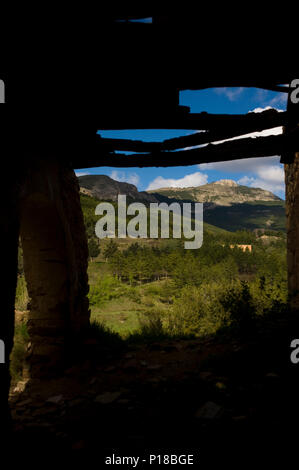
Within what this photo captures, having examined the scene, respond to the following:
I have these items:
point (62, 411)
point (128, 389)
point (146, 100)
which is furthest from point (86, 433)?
point (146, 100)

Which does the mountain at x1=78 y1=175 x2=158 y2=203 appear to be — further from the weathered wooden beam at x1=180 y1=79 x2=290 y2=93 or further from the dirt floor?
the weathered wooden beam at x1=180 y1=79 x2=290 y2=93

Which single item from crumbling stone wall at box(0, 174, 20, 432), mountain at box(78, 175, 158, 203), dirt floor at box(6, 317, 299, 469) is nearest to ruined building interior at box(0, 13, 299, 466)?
crumbling stone wall at box(0, 174, 20, 432)

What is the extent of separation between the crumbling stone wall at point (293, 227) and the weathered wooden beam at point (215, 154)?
1558mm

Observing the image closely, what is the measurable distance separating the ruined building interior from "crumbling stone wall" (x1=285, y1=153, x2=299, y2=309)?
0.02m

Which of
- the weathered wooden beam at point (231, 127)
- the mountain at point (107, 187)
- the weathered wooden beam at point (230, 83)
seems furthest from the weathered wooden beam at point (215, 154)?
the mountain at point (107, 187)

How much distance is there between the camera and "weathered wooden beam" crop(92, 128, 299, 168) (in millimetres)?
2768

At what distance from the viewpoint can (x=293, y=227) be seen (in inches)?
174

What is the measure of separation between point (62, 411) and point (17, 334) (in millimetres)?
2432

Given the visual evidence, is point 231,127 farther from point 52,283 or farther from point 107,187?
point 107,187

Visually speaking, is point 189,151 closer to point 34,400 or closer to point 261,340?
point 261,340

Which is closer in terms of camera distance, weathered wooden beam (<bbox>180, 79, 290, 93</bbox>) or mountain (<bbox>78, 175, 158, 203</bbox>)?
weathered wooden beam (<bbox>180, 79, 290, 93</bbox>)

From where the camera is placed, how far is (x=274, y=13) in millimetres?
1404

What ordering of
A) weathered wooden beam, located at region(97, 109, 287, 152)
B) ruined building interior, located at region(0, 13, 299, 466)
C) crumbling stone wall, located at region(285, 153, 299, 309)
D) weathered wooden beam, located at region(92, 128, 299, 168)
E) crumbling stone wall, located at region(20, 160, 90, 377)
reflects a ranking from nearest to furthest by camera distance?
ruined building interior, located at region(0, 13, 299, 466), weathered wooden beam, located at region(97, 109, 287, 152), weathered wooden beam, located at region(92, 128, 299, 168), crumbling stone wall, located at region(20, 160, 90, 377), crumbling stone wall, located at region(285, 153, 299, 309)
